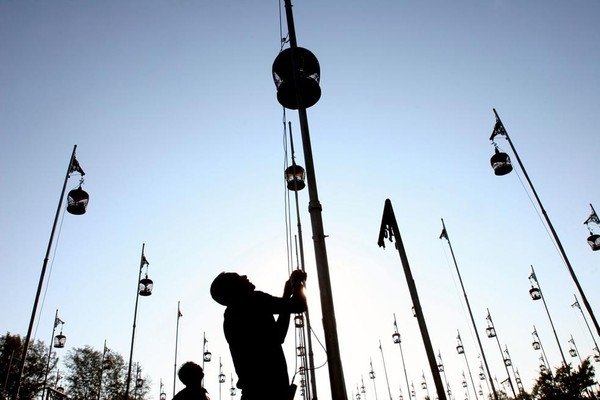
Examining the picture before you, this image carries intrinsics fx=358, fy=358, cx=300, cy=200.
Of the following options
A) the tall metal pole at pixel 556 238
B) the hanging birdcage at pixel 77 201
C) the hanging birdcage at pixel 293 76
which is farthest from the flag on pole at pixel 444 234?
the hanging birdcage at pixel 293 76

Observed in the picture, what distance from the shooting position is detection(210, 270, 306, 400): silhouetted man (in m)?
2.82

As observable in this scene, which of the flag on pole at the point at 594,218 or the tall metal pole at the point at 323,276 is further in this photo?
the flag on pole at the point at 594,218

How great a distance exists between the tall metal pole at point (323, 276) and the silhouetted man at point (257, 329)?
228 millimetres

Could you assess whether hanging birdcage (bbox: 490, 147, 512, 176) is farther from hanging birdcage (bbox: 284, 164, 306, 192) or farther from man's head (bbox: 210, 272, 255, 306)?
man's head (bbox: 210, 272, 255, 306)

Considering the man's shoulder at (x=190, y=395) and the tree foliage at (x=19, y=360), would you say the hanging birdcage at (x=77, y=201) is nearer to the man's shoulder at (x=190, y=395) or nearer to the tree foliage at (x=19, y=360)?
the man's shoulder at (x=190, y=395)

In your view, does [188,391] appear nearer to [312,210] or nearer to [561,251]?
[312,210]

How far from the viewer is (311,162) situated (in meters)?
3.34

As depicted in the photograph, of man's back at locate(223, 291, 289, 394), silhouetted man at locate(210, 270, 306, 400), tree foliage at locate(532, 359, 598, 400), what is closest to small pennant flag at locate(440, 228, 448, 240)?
tree foliage at locate(532, 359, 598, 400)

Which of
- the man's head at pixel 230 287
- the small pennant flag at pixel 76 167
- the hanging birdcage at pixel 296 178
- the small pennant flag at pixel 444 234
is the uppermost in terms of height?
the small pennant flag at pixel 444 234

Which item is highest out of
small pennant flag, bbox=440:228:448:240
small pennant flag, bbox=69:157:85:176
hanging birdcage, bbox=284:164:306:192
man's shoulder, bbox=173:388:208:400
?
small pennant flag, bbox=440:228:448:240

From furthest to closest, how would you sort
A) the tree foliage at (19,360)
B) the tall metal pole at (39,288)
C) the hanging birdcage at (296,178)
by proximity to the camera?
the tree foliage at (19,360)
the tall metal pole at (39,288)
the hanging birdcage at (296,178)

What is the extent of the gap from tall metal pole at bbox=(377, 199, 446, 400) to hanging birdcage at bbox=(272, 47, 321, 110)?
2.02m

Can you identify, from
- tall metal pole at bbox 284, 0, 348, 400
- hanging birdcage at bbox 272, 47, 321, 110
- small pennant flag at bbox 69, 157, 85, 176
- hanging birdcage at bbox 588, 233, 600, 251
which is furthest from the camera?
hanging birdcage at bbox 588, 233, 600, 251

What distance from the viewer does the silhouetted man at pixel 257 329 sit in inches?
111
